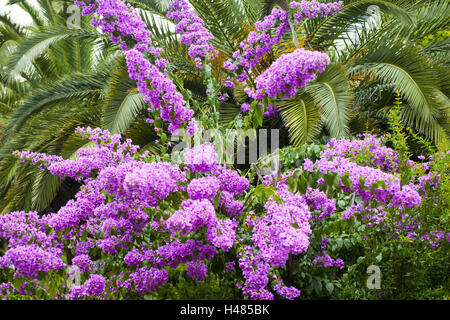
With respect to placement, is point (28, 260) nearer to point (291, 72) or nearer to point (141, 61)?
point (141, 61)

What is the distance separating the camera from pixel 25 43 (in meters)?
7.27

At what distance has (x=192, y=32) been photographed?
4.05 m

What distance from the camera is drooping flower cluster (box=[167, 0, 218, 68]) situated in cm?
401

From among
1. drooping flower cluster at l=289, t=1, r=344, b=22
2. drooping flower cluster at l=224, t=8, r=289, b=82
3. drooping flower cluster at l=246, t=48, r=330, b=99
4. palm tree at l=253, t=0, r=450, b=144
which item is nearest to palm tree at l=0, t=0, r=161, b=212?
palm tree at l=253, t=0, r=450, b=144

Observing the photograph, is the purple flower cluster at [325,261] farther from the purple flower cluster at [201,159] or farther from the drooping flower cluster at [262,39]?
the drooping flower cluster at [262,39]

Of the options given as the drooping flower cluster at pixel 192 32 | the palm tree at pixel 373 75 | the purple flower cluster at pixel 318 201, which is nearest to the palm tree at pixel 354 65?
the palm tree at pixel 373 75

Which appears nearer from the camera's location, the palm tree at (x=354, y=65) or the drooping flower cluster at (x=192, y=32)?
the drooping flower cluster at (x=192, y=32)

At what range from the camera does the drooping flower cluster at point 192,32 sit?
401 centimetres

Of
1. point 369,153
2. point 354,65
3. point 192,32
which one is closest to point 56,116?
point 192,32

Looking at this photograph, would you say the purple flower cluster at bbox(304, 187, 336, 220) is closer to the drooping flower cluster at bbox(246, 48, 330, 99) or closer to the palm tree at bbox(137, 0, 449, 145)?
the drooping flower cluster at bbox(246, 48, 330, 99)

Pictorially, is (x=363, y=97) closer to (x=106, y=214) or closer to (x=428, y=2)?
(x=428, y=2)

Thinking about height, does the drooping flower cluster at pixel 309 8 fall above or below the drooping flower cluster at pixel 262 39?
above
